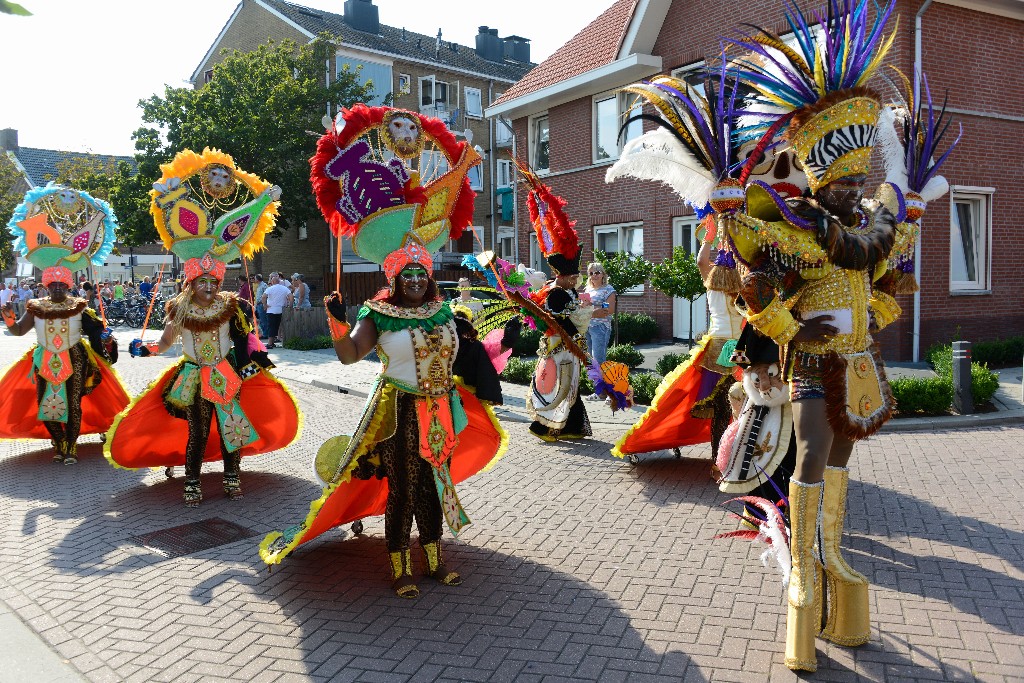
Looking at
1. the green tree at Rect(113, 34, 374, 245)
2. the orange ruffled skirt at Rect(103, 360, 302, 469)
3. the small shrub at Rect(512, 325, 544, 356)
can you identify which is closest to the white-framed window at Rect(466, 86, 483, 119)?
the green tree at Rect(113, 34, 374, 245)

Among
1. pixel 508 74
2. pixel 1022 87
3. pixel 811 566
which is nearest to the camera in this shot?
pixel 811 566

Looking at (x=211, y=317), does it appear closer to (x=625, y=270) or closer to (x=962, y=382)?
(x=625, y=270)

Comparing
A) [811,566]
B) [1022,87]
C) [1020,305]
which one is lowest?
[811,566]

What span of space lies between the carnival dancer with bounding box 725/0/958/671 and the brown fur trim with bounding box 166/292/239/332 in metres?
4.65

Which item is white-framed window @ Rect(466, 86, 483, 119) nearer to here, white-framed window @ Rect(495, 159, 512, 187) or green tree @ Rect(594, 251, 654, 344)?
white-framed window @ Rect(495, 159, 512, 187)

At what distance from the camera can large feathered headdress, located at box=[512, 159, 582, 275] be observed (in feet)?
25.5

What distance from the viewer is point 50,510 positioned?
650 centimetres

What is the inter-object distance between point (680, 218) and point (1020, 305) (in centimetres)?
668

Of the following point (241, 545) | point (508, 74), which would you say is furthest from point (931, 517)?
point (508, 74)

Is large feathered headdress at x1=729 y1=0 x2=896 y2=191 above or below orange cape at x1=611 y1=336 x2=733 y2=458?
above

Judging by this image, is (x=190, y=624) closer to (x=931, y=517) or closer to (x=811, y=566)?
(x=811, y=566)

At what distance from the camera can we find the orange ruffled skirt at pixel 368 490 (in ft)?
15.5

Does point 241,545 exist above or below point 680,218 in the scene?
below

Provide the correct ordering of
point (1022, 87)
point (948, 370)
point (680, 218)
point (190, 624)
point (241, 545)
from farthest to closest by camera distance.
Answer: point (680, 218) → point (1022, 87) → point (948, 370) → point (241, 545) → point (190, 624)
